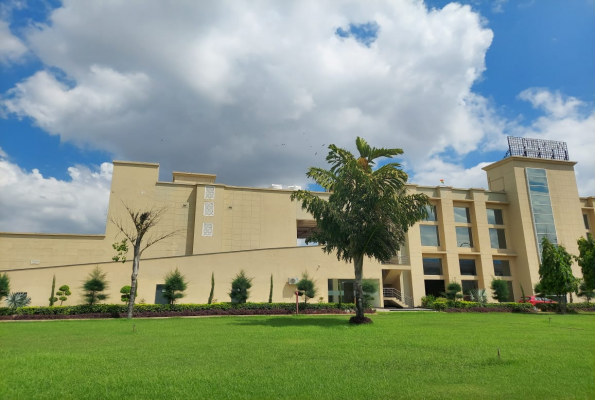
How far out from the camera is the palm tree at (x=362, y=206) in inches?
734

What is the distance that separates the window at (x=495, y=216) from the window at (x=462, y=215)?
285 centimetres

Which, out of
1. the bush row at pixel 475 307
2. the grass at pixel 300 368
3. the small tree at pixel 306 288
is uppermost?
the small tree at pixel 306 288

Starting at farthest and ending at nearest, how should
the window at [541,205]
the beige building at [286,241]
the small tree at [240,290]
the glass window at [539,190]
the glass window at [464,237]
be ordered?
1. the glass window at [539,190]
2. the window at [541,205]
3. the glass window at [464,237]
4. the beige building at [286,241]
5. the small tree at [240,290]

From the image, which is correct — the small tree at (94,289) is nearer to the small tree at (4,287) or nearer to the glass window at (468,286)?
the small tree at (4,287)

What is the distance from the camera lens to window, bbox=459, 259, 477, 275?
42.7 m

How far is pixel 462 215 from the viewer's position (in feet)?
146

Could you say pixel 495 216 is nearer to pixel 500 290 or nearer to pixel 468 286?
pixel 468 286

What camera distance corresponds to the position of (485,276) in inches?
1642

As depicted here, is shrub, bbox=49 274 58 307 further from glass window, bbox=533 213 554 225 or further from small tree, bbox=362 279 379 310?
glass window, bbox=533 213 554 225

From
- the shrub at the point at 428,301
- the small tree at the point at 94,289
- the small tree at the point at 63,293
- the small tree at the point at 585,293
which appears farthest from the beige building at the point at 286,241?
the small tree at the point at 585,293

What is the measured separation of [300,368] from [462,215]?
40647 mm

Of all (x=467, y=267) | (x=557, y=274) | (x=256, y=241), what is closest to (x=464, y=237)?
(x=467, y=267)

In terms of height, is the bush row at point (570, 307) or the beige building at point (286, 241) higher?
the beige building at point (286, 241)

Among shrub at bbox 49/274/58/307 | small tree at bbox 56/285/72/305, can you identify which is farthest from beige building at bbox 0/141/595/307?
small tree at bbox 56/285/72/305
